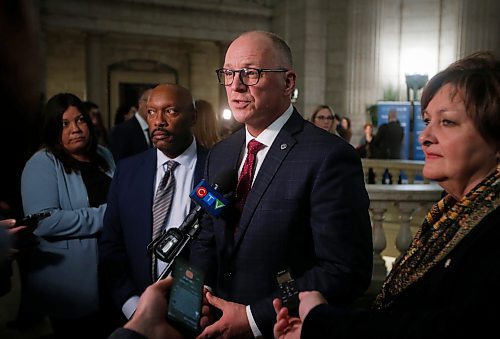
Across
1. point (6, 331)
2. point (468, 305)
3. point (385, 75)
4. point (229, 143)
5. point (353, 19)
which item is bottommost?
point (6, 331)

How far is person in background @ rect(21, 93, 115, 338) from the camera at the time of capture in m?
2.56

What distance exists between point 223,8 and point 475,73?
12307mm

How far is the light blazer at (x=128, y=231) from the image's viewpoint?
7.79 ft

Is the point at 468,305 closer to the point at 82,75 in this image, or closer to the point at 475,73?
the point at 475,73

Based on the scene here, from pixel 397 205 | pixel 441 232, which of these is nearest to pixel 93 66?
pixel 397 205

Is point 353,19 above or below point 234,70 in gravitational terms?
above

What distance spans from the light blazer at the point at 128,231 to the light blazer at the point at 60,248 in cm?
17

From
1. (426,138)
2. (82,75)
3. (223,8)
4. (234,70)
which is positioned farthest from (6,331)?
(82,75)

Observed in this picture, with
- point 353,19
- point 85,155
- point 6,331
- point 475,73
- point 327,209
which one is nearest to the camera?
point 475,73

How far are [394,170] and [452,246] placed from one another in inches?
259

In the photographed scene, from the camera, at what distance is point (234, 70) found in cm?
188

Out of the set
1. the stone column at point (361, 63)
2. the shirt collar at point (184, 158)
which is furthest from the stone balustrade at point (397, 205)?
the stone column at point (361, 63)

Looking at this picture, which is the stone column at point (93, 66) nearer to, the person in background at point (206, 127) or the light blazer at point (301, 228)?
the person in background at point (206, 127)

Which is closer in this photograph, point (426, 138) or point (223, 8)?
point (426, 138)
